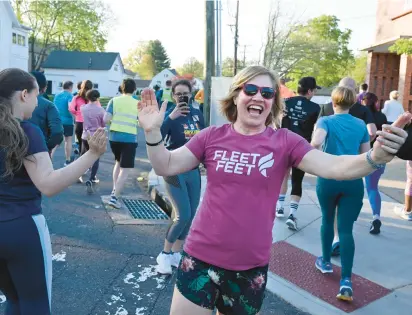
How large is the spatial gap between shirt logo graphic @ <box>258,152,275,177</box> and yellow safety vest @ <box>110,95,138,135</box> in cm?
465

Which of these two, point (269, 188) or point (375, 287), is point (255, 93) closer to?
point (269, 188)

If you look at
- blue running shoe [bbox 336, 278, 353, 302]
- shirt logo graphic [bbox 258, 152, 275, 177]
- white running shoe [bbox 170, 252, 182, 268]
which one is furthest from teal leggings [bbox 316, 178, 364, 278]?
shirt logo graphic [bbox 258, 152, 275, 177]

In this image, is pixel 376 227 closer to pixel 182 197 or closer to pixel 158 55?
pixel 182 197

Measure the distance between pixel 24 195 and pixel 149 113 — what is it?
0.80m

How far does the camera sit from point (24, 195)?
7.59 ft

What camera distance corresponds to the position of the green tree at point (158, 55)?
10581 cm

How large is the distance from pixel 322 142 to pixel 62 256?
302cm

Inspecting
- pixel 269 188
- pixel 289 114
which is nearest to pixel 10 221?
pixel 269 188

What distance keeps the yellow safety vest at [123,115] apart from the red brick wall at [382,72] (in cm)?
1533

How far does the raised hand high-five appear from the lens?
2283mm

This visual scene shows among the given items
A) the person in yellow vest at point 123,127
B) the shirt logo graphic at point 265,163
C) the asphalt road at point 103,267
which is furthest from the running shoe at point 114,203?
the shirt logo graphic at point 265,163

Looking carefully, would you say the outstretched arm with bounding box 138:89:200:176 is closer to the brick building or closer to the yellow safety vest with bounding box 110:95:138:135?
the yellow safety vest with bounding box 110:95:138:135

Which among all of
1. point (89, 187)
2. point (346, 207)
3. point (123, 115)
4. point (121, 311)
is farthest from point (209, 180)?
point (89, 187)

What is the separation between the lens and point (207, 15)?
30.1 feet
